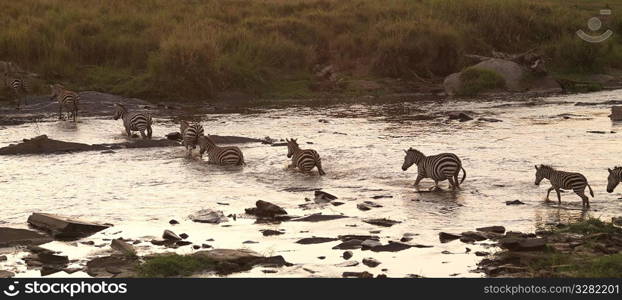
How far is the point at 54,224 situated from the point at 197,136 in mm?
7445

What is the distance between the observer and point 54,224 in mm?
13391

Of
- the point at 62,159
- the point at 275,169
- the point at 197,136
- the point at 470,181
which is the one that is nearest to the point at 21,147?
the point at 62,159

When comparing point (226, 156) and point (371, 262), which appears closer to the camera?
point (371, 262)

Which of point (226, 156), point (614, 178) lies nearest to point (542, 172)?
point (614, 178)

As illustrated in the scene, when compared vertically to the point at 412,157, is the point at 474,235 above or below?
below

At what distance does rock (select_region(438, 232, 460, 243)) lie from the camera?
12641 millimetres

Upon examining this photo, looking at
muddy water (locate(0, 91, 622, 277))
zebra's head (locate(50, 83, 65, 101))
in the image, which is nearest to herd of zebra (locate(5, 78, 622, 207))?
muddy water (locate(0, 91, 622, 277))

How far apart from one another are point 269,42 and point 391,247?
22529mm

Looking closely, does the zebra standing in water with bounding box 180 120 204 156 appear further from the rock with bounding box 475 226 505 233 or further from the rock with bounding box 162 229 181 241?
the rock with bounding box 475 226 505 233

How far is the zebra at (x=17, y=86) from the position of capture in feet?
92.4

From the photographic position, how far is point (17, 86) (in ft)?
92.6

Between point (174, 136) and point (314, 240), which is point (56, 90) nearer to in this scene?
point (174, 136)

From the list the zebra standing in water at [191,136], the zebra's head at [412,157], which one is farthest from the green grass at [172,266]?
the zebra standing in water at [191,136]

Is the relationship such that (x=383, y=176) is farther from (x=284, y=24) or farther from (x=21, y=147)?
(x=284, y=24)
